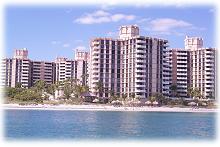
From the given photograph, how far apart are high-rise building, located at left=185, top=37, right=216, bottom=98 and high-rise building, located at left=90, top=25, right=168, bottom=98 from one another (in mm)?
4321

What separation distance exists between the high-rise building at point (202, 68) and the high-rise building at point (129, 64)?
4.32 m

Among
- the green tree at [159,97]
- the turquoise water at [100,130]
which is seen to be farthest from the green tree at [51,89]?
the turquoise water at [100,130]

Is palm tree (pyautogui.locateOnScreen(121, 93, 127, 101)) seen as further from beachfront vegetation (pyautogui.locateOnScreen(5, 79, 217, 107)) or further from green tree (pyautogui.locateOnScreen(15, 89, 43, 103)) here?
green tree (pyautogui.locateOnScreen(15, 89, 43, 103))

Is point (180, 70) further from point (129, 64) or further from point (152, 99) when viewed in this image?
point (152, 99)

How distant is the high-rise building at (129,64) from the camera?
35.3m

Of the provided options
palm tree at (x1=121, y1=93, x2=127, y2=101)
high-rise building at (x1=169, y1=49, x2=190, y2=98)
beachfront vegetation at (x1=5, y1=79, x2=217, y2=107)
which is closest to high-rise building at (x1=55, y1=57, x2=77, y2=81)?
beachfront vegetation at (x1=5, y1=79, x2=217, y2=107)

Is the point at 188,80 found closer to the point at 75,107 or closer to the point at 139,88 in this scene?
the point at 139,88

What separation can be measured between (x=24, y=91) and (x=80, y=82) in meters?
7.32

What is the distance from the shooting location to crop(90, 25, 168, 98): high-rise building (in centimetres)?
3531

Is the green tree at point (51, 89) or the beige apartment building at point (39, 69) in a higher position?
the beige apartment building at point (39, 69)

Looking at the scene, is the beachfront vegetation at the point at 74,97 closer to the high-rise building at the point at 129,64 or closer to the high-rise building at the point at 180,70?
the high-rise building at the point at 129,64

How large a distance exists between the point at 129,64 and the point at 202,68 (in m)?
7.01

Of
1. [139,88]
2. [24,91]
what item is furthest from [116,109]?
[24,91]

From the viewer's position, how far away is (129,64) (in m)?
36.2
